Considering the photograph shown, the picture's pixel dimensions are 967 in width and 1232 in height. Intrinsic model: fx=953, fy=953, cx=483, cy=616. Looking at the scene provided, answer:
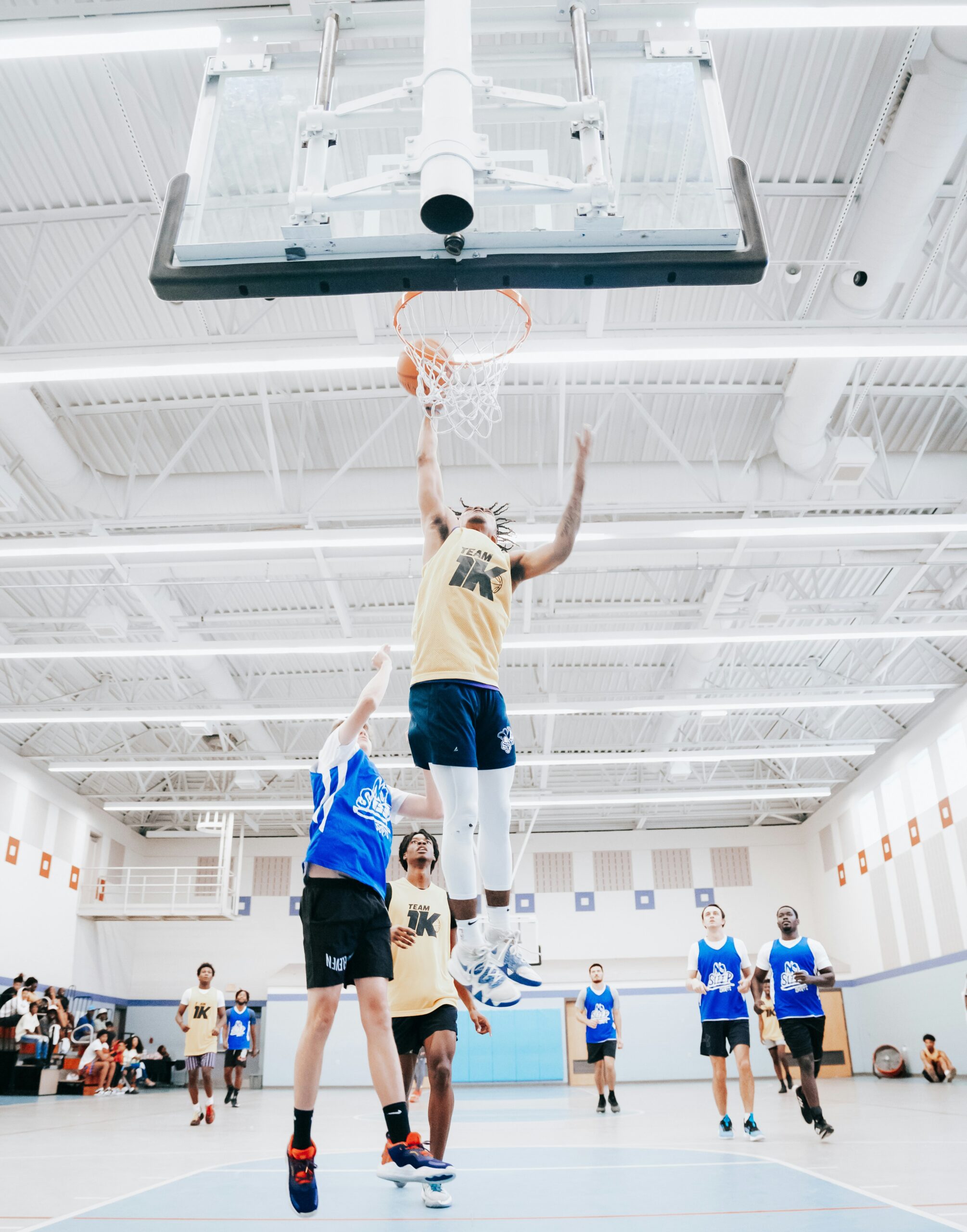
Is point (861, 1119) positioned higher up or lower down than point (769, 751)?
lower down

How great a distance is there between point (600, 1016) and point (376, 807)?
10.1 m

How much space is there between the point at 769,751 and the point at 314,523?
12087 mm

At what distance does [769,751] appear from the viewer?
20219 millimetres

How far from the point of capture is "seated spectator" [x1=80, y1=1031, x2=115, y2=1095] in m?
21.2

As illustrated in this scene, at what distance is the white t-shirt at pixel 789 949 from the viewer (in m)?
9.02

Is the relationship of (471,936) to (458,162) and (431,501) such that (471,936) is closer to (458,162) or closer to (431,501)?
(431,501)

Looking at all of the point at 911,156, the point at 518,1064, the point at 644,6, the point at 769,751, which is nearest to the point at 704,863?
the point at 518,1064

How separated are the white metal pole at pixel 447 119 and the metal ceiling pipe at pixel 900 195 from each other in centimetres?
483

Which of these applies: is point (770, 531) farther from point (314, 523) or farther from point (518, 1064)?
point (518, 1064)

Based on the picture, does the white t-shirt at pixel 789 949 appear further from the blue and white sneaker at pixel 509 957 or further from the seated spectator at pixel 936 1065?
the seated spectator at pixel 936 1065

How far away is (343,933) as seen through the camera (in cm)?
440

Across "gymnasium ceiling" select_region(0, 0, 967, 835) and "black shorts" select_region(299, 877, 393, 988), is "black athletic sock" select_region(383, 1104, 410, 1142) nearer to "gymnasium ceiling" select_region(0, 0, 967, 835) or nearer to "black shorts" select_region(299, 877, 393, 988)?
"black shorts" select_region(299, 877, 393, 988)

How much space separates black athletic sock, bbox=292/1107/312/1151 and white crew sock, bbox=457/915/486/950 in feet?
3.21

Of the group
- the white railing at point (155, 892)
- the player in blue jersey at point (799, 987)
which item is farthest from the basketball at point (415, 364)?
the white railing at point (155, 892)
